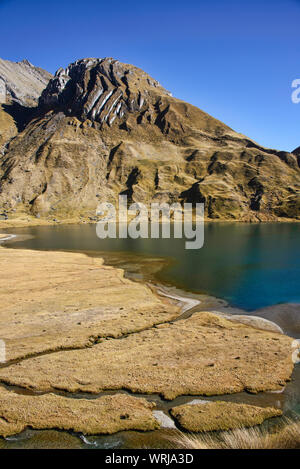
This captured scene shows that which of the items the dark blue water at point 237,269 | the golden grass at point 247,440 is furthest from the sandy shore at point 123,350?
the dark blue water at point 237,269

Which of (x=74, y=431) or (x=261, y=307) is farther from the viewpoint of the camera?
(x=261, y=307)

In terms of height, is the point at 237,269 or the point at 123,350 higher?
the point at 237,269

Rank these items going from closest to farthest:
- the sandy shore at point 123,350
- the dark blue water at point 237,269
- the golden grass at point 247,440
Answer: the golden grass at point 247,440 < the sandy shore at point 123,350 < the dark blue water at point 237,269

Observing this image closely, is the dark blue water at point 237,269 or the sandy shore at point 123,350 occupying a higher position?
the dark blue water at point 237,269

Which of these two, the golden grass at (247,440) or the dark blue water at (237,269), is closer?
the golden grass at (247,440)

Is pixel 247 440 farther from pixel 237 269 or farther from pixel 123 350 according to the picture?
pixel 237 269

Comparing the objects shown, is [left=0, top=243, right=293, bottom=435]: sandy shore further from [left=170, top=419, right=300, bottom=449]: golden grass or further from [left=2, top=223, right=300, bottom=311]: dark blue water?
[left=2, top=223, right=300, bottom=311]: dark blue water

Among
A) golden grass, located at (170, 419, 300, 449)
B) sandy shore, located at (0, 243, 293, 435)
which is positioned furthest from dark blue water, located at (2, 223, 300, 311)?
golden grass, located at (170, 419, 300, 449)

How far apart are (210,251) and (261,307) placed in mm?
51196

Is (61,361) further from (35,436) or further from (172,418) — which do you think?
(172,418)

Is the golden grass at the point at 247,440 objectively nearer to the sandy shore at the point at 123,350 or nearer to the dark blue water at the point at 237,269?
the sandy shore at the point at 123,350

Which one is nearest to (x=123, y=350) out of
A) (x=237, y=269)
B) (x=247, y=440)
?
(x=247, y=440)
